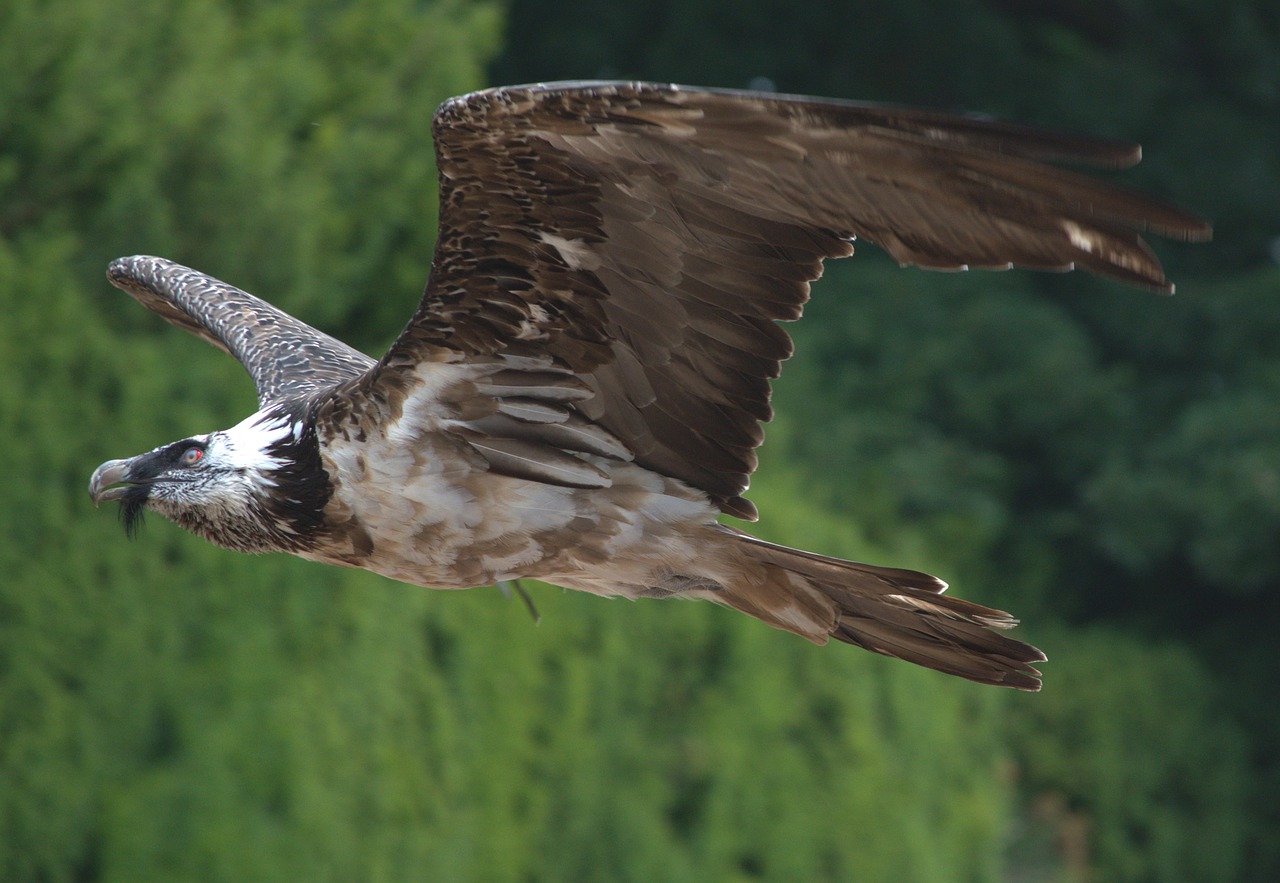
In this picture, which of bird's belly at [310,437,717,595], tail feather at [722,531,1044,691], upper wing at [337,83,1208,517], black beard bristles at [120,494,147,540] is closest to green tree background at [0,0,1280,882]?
black beard bristles at [120,494,147,540]

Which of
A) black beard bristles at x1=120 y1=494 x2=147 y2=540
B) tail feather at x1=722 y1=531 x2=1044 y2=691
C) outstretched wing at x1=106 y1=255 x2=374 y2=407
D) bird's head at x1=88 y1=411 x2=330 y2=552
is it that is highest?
outstretched wing at x1=106 y1=255 x2=374 y2=407

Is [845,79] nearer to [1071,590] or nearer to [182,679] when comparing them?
[1071,590]

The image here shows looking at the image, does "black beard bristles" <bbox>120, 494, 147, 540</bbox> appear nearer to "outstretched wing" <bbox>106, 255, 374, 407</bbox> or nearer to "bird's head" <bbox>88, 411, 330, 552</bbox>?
"bird's head" <bbox>88, 411, 330, 552</bbox>

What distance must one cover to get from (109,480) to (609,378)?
4.74 ft

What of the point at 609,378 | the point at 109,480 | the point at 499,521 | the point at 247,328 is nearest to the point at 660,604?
the point at 247,328

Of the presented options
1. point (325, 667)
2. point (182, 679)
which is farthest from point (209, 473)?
point (325, 667)

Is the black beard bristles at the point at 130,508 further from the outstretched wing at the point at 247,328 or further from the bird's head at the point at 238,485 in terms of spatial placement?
the outstretched wing at the point at 247,328

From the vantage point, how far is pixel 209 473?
189 inches

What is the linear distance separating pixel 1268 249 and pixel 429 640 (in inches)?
381

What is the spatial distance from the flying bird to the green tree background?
1078mm

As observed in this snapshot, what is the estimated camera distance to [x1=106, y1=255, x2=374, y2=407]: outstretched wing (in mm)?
5348

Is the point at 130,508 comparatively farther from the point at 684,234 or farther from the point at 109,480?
the point at 684,234

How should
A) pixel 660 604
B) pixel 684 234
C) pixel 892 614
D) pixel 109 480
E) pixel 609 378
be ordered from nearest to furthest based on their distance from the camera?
pixel 684 234 → pixel 609 378 → pixel 892 614 → pixel 109 480 → pixel 660 604

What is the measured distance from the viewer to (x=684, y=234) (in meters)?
4.07
